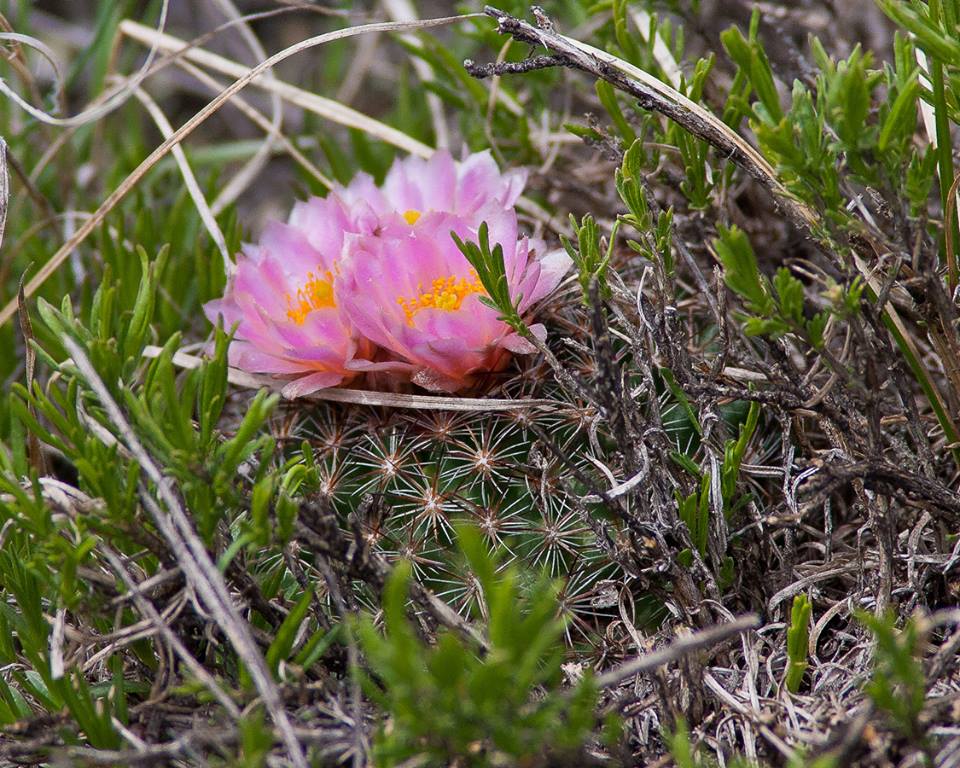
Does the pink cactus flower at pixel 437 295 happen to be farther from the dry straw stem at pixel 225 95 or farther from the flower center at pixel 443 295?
the dry straw stem at pixel 225 95

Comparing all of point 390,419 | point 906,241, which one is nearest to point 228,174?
point 390,419

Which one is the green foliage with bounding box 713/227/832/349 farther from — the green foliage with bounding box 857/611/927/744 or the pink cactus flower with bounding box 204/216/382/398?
the pink cactus flower with bounding box 204/216/382/398

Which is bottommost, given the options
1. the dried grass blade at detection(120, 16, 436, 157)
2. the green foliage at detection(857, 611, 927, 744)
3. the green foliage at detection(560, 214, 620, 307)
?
the green foliage at detection(857, 611, 927, 744)

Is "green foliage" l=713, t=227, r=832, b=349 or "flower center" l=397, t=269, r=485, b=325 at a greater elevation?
"green foliage" l=713, t=227, r=832, b=349

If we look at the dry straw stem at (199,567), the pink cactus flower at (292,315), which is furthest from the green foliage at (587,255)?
the dry straw stem at (199,567)

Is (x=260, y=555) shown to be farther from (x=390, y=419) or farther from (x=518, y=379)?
(x=518, y=379)

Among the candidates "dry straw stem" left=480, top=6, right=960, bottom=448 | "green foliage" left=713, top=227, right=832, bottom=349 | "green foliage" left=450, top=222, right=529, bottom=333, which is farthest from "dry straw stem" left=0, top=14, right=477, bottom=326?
"green foliage" left=713, top=227, right=832, bottom=349

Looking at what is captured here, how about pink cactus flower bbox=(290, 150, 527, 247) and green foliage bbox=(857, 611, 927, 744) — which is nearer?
green foliage bbox=(857, 611, 927, 744)
